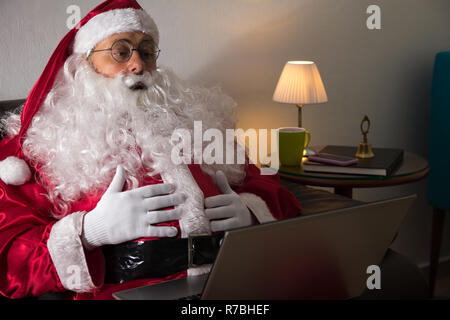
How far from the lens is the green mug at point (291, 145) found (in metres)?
1.63

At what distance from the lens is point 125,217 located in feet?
3.16

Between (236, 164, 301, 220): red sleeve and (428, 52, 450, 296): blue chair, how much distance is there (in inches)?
46.5

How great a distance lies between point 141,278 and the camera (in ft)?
3.31

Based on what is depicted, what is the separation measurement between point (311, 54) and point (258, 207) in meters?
1.02

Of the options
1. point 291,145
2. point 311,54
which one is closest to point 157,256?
point 291,145

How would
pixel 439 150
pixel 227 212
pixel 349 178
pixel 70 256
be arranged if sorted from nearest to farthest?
pixel 70 256, pixel 227 212, pixel 349 178, pixel 439 150

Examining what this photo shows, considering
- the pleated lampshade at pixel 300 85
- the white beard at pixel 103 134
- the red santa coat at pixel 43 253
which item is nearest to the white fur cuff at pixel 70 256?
the red santa coat at pixel 43 253

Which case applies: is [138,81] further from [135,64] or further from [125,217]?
[125,217]

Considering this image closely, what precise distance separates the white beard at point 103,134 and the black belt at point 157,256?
3 cm
